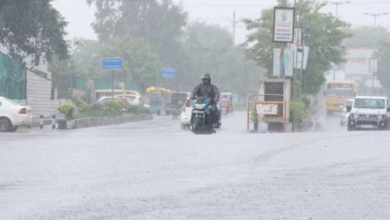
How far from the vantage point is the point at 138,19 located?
10106 cm

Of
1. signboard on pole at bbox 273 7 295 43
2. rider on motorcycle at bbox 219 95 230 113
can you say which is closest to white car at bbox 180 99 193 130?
signboard on pole at bbox 273 7 295 43

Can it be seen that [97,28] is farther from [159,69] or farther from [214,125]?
[214,125]

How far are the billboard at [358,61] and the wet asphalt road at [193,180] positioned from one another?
124m

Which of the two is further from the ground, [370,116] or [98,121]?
[370,116]

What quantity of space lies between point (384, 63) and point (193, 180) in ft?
356

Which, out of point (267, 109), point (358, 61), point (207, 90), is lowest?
point (267, 109)

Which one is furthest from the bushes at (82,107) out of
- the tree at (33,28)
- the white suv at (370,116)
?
the white suv at (370,116)

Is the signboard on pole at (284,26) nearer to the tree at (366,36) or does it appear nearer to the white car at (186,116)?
the white car at (186,116)

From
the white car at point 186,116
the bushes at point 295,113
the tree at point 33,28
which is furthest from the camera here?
the tree at point 33,28

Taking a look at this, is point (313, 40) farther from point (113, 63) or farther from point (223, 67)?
point (223, 67)

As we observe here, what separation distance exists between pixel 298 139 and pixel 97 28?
8330 centimetres

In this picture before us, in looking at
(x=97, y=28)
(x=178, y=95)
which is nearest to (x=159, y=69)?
(x=97, y=28)

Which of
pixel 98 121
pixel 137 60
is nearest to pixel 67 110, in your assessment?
pixel 98 121

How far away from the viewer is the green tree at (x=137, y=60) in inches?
3413
